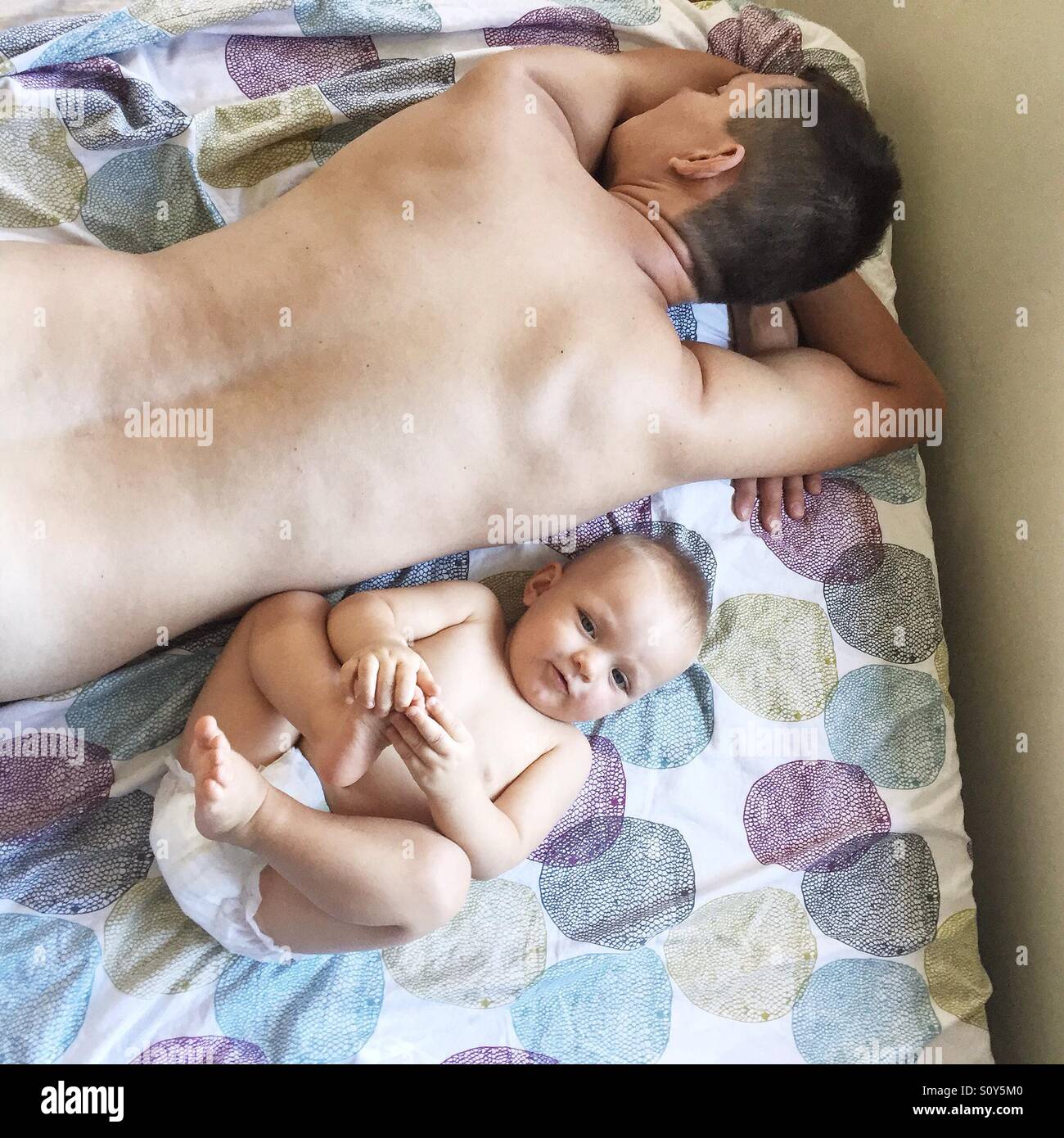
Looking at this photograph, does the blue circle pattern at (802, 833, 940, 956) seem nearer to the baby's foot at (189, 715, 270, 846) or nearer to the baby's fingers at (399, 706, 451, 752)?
the baby's fingers at (399, 706, 451, 752)

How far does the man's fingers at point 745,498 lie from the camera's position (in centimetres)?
143

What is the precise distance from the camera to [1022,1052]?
4.09 ft

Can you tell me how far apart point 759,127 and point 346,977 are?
3.43 ft

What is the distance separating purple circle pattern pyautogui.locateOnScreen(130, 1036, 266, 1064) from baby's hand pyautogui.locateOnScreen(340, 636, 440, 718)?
1.15 feet

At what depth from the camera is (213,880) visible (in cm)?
108

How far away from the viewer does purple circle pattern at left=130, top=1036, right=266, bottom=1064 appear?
1.03 meters

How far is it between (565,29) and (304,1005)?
1.39 metres

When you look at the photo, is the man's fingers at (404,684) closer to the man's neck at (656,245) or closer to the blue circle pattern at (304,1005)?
the blue circle pattern at (304,1005)

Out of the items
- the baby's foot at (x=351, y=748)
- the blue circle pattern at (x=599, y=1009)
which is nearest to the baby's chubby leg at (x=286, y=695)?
the baby's foot at (x=351, y=748)

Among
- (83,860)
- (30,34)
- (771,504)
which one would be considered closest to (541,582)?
(771,504)

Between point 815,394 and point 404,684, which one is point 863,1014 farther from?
point 815,394

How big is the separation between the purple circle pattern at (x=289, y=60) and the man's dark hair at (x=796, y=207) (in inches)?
24.0

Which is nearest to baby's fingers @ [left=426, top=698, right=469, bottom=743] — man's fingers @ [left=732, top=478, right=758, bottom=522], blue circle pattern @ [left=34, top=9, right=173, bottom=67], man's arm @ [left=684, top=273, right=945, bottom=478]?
man's arm @ [left=684, top=273, right=945, bottom=478]
